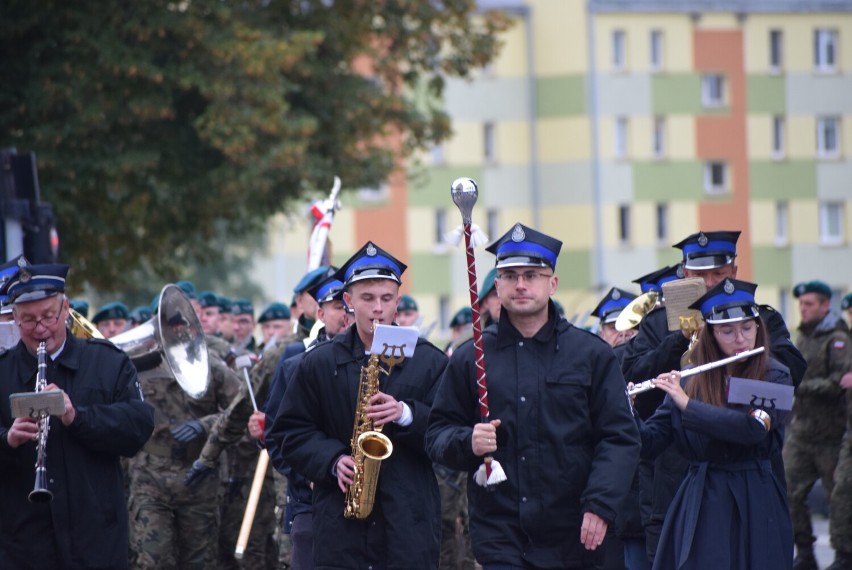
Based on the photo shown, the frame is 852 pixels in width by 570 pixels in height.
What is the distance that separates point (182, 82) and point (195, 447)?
37.6ft

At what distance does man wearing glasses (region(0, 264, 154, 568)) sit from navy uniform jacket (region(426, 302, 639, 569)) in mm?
1799

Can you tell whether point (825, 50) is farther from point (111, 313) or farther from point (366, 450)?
point (366, 450)

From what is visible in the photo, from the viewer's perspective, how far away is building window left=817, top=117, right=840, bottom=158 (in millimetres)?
65688

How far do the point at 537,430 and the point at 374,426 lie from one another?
92 cm

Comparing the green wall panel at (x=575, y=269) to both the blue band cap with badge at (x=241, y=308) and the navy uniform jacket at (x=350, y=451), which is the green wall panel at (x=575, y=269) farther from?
the navy uniform jacket at (x=350, y=451)

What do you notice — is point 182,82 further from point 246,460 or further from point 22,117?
point 246,460

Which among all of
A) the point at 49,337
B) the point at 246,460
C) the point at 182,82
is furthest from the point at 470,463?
the point at 182,82

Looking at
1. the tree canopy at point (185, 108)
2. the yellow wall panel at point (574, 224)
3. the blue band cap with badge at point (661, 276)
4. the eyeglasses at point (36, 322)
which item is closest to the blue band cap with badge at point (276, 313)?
the blue band cap with badge at point (661, 276)

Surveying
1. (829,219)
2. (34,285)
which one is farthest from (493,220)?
(34,285)

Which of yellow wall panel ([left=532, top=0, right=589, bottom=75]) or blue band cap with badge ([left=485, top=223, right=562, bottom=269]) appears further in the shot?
yellow wall panel ([left=532, top=0, right=589, bottom=75])

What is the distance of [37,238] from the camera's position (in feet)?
52.9

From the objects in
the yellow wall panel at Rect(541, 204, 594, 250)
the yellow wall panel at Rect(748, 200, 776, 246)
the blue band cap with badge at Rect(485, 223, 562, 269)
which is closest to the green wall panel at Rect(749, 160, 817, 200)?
the yellow wall panel at Rect(748, 200, 776, 246)

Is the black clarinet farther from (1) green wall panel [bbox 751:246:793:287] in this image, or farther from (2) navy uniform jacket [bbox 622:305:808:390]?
(1) green wall panel [bbox 751:246:793:287]

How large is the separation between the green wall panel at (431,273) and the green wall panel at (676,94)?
954cm
